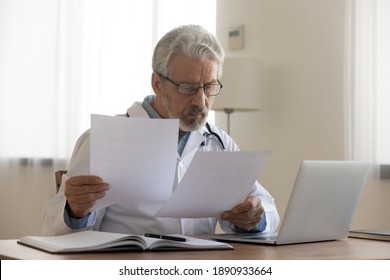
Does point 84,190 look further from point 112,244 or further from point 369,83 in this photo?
point 369,83

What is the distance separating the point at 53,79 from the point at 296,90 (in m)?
1.76

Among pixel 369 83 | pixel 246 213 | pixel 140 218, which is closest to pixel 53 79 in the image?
pixel 369 83

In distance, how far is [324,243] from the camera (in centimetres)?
192

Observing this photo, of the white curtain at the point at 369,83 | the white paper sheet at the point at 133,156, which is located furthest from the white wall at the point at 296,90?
the white paper sheet at the point at 133,156

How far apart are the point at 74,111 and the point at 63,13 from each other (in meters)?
0.70

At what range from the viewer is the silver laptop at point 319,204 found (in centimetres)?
177

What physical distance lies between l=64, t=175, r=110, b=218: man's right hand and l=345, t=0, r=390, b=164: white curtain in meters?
2.18

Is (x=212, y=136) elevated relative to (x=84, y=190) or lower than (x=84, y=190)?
elevated

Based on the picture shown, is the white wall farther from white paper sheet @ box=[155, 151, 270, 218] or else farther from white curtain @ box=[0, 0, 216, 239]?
white paper sheet @ box=[155, 151, 270, 218]

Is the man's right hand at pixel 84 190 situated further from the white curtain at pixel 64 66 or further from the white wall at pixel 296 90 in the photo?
the white curtain at pixel 64 66

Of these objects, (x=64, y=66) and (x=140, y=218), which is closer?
(x=140, y=218)

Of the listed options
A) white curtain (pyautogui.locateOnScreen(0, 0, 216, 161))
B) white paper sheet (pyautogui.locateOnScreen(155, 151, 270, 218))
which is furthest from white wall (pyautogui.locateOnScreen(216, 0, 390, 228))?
white paper sheet (pyautogui.locateOnScreen(155, 151, 270, 218))

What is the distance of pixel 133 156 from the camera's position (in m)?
1.72
